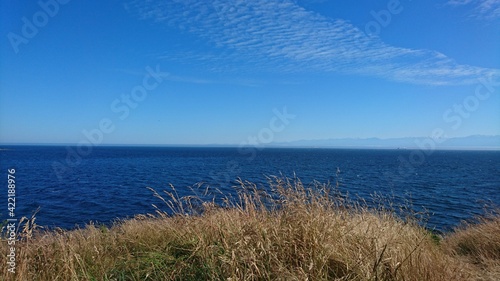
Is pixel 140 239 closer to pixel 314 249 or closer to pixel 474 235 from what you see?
pixel 314 249

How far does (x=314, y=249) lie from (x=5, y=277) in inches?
159

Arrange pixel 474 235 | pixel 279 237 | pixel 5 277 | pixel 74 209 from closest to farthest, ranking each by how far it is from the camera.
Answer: pixel 5 277 < pixel 279 237 < pixel 474 235 < pixel 74 209

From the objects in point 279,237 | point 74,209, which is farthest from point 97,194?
point 279,237

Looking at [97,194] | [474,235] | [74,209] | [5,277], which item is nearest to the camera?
[5,277]

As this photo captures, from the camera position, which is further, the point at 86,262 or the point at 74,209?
the point at 74,209

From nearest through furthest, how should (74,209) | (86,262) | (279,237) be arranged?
(279,237) < (86,262) < (74,209)

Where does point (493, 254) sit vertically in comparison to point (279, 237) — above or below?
below

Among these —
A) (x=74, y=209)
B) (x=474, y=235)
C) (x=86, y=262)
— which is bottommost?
(x=74, y=209)

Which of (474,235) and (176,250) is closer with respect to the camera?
(176,250)

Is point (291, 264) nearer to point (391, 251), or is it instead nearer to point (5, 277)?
point (391, 251)

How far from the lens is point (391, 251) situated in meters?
3.88

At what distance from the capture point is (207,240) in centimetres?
467

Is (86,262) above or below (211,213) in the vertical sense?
below

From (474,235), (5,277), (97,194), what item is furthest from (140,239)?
(97,194)
